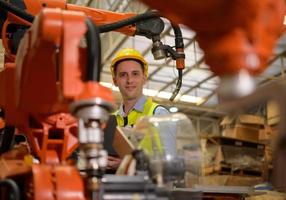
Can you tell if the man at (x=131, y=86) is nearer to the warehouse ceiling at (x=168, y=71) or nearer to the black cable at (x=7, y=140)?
the black cable at (x=7, y=140)

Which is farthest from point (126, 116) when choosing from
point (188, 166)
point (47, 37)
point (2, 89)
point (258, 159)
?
point (258, 159)

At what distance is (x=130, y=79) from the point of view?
158 inches

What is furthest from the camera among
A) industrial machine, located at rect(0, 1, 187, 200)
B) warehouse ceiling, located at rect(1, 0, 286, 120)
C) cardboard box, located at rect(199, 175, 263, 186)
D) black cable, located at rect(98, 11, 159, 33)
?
warehouse ceiling, located at rect(1, 0, 286, 120)

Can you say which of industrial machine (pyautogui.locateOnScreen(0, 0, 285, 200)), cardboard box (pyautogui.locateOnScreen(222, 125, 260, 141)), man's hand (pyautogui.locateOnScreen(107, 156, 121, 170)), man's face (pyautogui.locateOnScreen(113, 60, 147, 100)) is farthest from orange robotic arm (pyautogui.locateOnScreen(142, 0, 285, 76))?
cardboard box (pyautogui.locateOnScreen(222, 125, 260, 141))

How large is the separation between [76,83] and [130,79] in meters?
2.51

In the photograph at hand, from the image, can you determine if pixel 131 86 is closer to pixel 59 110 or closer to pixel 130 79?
pixel 130 79

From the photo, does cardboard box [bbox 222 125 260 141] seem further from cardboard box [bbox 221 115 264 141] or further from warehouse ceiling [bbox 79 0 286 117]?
warehouse ceiling [bbox 79 0 286 117]

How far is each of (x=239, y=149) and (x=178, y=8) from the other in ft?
25.4

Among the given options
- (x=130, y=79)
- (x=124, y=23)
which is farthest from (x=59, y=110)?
(x=130, y=79)

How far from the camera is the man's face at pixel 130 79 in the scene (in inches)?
159

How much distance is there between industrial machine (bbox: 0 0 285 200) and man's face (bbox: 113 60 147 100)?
1886 mm

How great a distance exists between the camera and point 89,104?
1.44 meters

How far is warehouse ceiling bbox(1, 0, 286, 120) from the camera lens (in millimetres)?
10336

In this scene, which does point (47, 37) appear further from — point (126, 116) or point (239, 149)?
point (239, 149)
